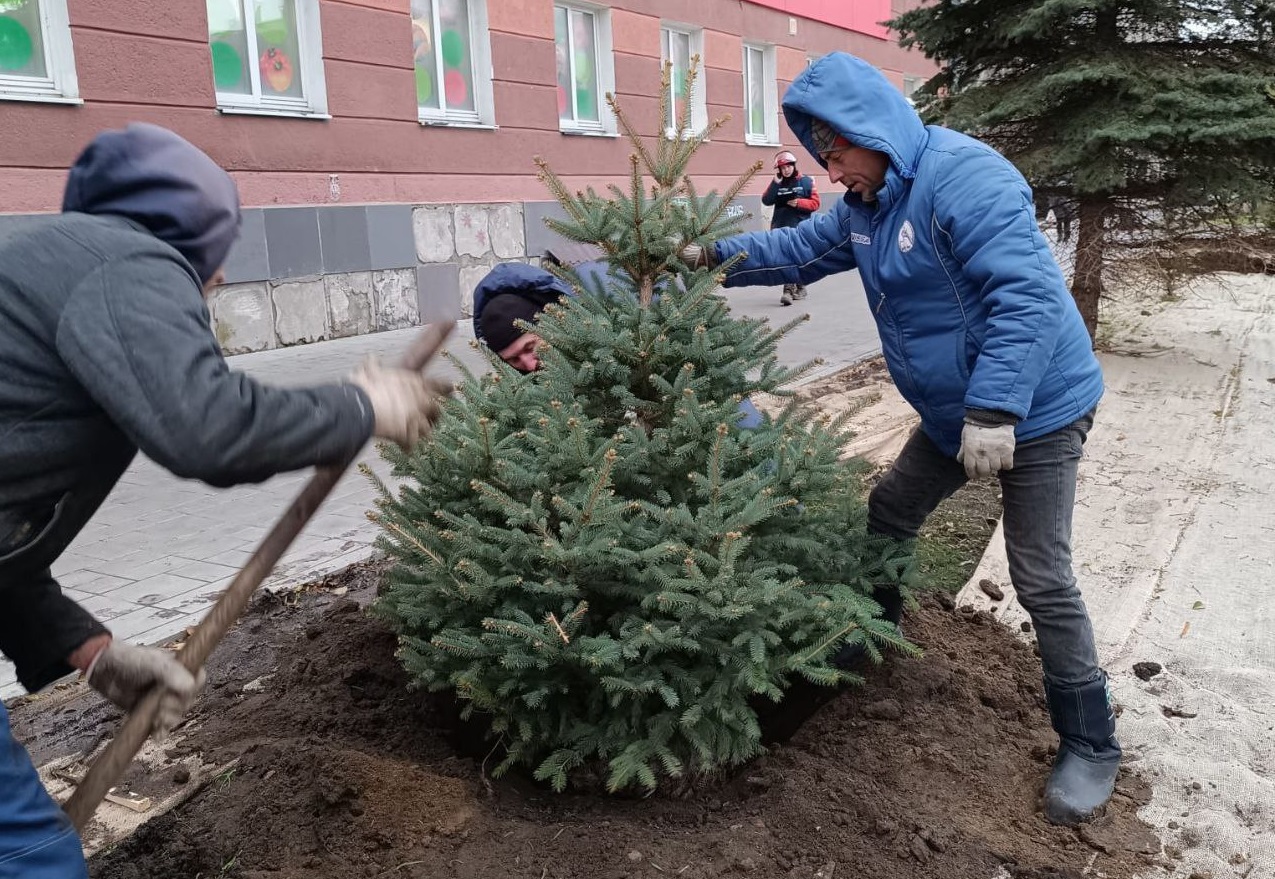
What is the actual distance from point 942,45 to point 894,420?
350cm

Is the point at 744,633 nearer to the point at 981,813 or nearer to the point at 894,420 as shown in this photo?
the point at 981,813

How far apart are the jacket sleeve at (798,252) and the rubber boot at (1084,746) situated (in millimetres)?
1393

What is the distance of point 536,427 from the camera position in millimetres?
2707

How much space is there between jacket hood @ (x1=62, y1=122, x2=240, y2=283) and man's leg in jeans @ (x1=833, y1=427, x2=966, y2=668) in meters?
2.15

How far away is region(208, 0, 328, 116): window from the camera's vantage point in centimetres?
880

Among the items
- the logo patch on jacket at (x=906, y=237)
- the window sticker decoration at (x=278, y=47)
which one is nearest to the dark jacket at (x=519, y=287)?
the logo patch on jacket at (x=906, y=237)

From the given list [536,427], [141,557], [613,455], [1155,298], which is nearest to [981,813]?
[613,455]

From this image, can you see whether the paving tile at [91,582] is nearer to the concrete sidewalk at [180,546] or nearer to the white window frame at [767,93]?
the concrete sidewalk at [180,546]

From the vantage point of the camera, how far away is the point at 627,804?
2648 mm

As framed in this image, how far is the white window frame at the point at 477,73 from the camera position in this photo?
10.8m

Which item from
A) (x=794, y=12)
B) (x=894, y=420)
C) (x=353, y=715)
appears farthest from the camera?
(x=794, y=12)

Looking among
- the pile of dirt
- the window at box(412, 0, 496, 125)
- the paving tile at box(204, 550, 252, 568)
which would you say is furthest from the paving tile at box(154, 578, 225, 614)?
the window at box(412, 0, 496, 125)

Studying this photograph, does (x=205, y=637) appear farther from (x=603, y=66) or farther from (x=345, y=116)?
(x=603, y=66)

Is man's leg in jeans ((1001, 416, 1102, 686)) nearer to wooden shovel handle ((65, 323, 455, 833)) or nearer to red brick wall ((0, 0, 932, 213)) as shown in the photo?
wooden shovel handle ((65, 323, 455, 833))
